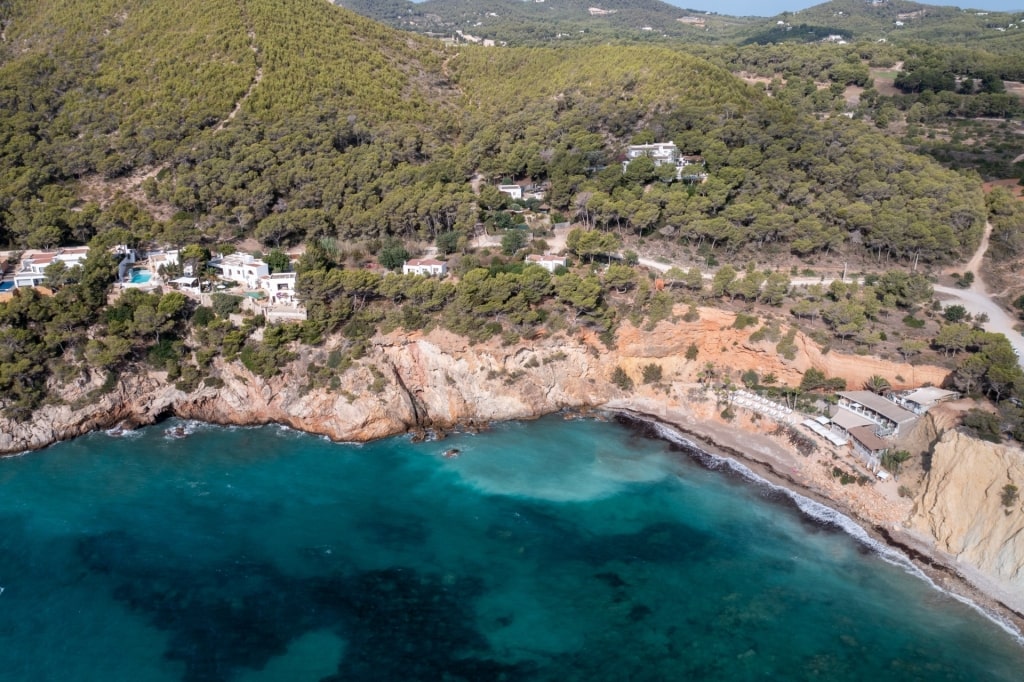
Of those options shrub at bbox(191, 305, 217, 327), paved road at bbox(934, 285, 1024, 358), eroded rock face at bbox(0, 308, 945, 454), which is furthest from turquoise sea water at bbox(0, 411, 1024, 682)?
paved road at bbox(934, 285, 1024, 358)

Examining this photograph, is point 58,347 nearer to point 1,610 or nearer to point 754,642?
point 1,610

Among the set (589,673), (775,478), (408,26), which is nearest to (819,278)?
(775,478)

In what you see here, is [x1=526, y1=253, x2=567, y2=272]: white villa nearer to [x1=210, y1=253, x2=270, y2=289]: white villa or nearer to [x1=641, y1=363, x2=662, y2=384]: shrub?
[x1=641, y1=363, x2=662, y2=384]: shrub

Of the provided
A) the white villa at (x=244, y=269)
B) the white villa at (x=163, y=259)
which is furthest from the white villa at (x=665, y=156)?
the white villa at (x=163, y=259)

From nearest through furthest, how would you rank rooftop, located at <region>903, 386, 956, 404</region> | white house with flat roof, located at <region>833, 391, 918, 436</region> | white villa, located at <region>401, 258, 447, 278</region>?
white house with flat roof, located at <region>833, 391, 918, 436</region>
rooftop, located at <region>903, 386, 956, 404</region>
white villa, located at <region>401, 258, 447, 278</region>

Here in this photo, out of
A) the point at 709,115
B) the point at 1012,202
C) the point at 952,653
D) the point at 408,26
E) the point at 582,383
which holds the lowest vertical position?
the point at 952,653

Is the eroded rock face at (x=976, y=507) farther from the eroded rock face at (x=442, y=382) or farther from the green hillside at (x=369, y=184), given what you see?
the green hillside at (x=369, y=184)
